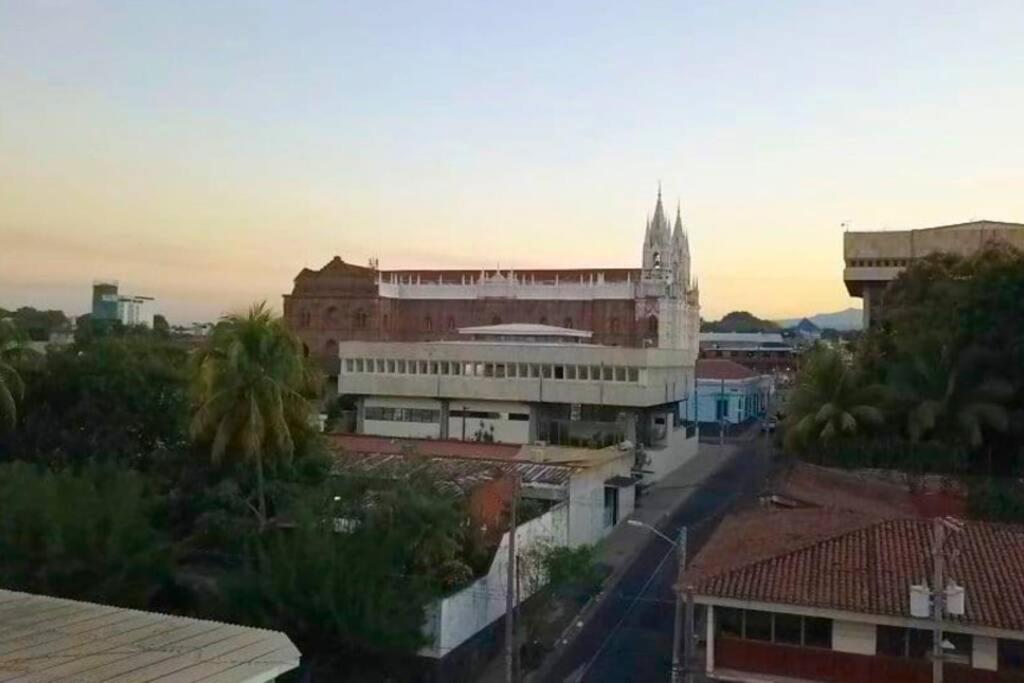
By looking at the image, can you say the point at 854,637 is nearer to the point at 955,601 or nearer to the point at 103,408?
the point at 955,601

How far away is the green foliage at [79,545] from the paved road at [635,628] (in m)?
8.87

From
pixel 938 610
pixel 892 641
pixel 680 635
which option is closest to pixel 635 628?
pixel 680 635

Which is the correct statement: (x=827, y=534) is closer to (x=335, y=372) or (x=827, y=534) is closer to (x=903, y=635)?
(x=903, y=635)

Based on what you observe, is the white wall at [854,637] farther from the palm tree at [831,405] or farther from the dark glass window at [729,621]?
the palm tree at [831,405]

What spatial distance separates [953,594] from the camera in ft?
50.0

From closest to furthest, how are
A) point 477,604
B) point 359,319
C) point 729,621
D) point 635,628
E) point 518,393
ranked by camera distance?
point 729,621 → point 477,604 → point 635,628 → point 518,393 → point 359,319

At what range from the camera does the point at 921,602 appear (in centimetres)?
1534

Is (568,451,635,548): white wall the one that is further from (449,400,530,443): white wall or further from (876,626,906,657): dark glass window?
(876,626,906,657): dark glass window

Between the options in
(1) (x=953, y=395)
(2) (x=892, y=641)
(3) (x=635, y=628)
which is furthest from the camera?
(1) (x=953, y=395)

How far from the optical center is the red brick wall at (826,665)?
1544cm

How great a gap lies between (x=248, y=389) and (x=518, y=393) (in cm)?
2499

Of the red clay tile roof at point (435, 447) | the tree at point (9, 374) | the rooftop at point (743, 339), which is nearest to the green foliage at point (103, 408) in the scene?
the tree at point (9, 374)

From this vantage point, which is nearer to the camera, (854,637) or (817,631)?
(854,637)

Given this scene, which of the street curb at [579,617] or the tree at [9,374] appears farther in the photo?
the tree at [9,374]
